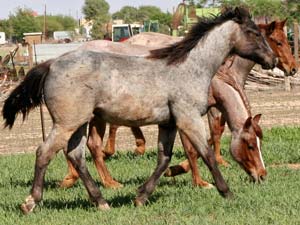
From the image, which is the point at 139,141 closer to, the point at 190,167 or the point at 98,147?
the point at 98,147

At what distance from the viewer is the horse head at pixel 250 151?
9.47 m

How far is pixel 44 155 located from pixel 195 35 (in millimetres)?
2094

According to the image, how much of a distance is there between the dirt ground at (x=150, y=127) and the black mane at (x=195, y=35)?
4820 mm

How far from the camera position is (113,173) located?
438 inches

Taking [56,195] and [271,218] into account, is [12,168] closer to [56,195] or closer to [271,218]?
[56,195]

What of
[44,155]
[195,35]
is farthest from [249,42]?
[44,155]

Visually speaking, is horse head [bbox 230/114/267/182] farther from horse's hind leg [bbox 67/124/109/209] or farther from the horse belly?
horse's hind leg [bbox 67/124/109/209]

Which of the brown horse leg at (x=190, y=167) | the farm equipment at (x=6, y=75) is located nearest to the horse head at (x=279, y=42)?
the brown horse leg at (x=190, y=167)

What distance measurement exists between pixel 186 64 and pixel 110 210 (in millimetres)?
1720

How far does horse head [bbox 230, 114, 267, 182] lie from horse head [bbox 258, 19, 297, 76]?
274 cm

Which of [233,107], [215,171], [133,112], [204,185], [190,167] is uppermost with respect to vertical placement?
[133,112]

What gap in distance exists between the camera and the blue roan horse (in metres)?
7.85

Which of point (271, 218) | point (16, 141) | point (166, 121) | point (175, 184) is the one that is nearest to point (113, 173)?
point (175, 184)

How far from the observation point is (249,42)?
848 centimetres
